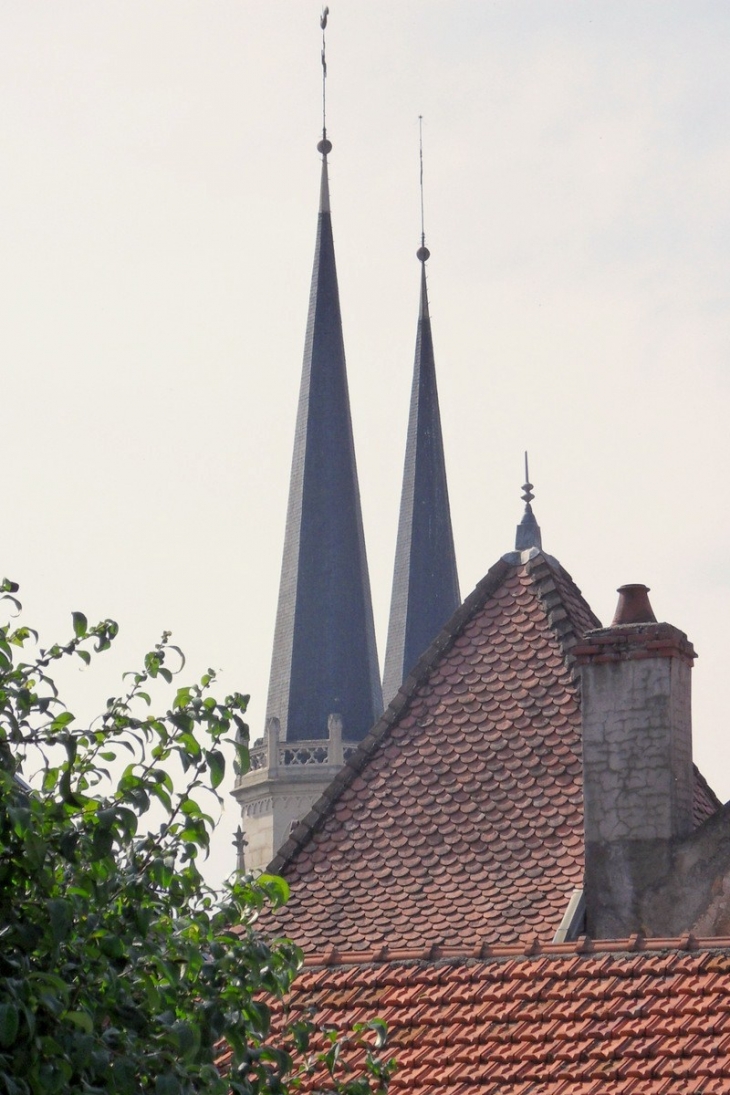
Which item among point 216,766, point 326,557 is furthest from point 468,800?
point 326,557

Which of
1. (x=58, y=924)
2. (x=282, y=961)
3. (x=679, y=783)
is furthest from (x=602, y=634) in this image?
(x=58, y=924)

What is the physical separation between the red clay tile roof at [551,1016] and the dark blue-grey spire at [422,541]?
5405 centimetres

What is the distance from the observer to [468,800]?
14297 mm

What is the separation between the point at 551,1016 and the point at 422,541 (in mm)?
55612

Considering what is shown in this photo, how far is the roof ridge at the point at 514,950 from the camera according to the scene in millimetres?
11508

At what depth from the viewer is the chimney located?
503 inches

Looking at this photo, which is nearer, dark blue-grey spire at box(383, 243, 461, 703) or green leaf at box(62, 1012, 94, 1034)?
green leaf at box(62, 1012, 94, 1034)

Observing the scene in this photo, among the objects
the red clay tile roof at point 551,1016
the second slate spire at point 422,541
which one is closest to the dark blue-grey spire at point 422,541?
the second slate spire at point 422,541

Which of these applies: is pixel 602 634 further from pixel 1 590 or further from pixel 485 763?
pixel 1 590

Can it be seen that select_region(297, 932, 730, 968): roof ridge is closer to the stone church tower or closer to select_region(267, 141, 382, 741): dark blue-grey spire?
the stone church tower

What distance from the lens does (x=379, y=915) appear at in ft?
45.3

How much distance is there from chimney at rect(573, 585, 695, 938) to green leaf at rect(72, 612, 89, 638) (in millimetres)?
6129

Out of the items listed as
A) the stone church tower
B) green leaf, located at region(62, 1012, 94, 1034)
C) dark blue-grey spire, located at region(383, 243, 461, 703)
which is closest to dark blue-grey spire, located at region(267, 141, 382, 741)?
the stone church tower

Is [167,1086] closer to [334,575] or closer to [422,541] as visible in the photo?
[422,541]
